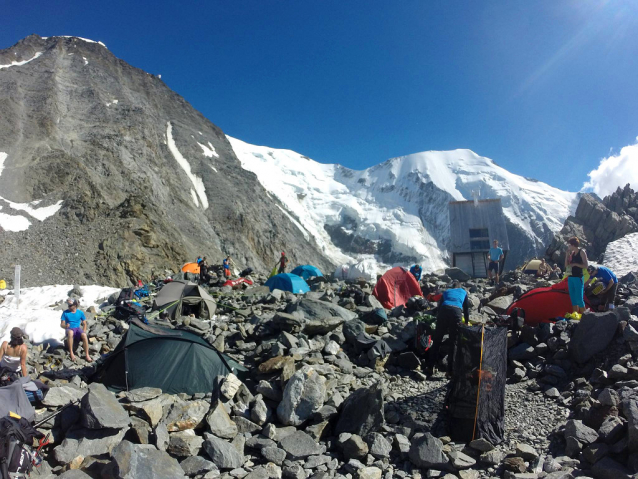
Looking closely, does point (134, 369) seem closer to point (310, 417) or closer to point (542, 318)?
point (310, 417)

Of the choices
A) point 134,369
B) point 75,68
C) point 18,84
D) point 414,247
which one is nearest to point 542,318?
point 134,369

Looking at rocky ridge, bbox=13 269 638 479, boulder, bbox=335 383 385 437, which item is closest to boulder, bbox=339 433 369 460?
rocky ridge, bbox=13 269 638 479

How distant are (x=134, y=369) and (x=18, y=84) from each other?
3971 centimetres

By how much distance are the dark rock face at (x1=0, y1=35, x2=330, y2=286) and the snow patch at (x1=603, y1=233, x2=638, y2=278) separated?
21.5 m

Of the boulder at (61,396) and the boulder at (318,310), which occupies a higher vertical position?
the boulder at (318,310)

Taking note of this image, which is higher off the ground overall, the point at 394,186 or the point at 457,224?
the point at 394,186

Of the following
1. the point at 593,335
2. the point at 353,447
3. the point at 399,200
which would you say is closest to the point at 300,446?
the point at 353,447

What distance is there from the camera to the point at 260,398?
5.94 meters

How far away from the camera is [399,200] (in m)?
93.8

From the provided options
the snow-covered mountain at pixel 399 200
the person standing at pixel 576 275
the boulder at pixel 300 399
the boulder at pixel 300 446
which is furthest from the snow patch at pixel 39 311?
the snow-covered mountain at pixel 399 200

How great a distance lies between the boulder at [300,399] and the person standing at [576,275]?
221 inches

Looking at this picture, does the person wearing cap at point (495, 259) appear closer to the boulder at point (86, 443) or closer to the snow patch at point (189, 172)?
the boulder at point (86, 443)

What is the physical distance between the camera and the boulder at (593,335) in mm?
6488

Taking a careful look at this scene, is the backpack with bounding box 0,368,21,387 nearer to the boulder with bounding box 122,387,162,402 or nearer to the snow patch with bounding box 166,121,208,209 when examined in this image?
the boulder with bounding box 122,387,162,402
